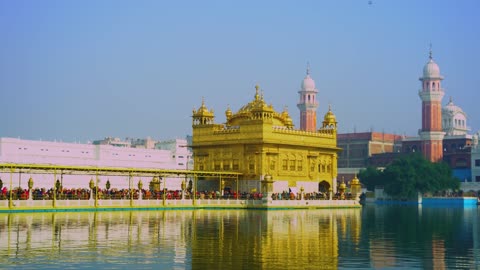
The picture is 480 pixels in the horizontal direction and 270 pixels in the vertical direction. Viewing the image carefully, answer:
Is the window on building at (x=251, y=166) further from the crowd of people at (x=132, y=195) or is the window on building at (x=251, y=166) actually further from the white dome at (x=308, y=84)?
the white dome at (x=308, y=84)

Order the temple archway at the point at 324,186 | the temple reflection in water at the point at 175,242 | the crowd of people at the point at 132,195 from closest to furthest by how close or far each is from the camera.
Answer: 1. the temple reflection in water at the point at 175,242
2. the crowd of people at the point at 132,195
3. the temple archway at the point at 324,186

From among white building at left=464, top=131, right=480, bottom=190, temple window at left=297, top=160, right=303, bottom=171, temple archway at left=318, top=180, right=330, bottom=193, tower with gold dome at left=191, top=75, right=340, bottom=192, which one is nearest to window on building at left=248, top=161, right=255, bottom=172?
tower with gold dome at left=191, top=75, right=340, bottom=192

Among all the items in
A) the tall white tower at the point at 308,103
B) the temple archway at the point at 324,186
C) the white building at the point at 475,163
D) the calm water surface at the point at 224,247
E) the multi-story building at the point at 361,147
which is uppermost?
the tall white tower at the point at 308,103

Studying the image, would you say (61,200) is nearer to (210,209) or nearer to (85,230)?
(210,209)

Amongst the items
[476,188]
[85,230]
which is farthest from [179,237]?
[476,188]

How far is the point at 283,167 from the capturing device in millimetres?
63344

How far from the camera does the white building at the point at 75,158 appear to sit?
86875 mm

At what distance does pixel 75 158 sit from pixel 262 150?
4282 cm

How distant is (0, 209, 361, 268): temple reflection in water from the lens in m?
20.2

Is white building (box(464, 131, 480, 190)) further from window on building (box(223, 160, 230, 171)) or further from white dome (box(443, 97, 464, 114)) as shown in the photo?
window on building (box(223, 160, 230, 171))

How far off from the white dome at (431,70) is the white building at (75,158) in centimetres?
4034

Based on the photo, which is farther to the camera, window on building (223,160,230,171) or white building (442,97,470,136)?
white building (442,97,470,136)

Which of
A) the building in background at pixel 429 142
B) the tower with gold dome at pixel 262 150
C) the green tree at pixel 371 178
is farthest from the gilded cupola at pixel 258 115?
the building in background at pixel 429 142

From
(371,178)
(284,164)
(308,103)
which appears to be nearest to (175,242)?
(284,164)
